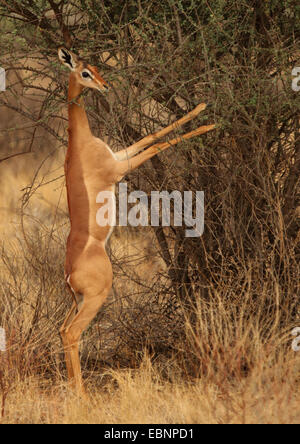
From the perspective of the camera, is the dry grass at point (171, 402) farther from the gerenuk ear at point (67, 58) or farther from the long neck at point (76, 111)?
the gerenuk ear at point (67, 58)

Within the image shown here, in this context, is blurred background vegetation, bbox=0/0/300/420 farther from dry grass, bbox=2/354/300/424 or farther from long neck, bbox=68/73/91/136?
dry grass, bbox=2/354/300/424

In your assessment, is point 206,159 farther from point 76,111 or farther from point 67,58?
point 67,58

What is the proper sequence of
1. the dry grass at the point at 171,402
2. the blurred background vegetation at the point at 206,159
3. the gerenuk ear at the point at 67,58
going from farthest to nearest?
the blurred background vegetation at the point at 206,159, the gerenuk ear at the point at 67,58, the dry grass at the point at 171,402

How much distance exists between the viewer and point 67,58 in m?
5.45

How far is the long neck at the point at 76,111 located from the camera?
544 centimetres

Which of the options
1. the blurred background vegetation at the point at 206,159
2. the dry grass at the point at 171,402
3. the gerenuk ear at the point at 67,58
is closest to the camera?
the dry grass at the point at 171,402

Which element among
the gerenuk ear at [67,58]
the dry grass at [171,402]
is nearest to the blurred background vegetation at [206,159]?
the gerenuk ear at [67,58]

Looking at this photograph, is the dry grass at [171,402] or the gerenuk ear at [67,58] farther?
the gerenuk ear at [67,58]

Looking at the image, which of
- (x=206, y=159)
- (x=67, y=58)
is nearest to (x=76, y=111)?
(x=67, y=58)

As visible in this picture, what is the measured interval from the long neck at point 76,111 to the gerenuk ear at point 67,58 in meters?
0.07

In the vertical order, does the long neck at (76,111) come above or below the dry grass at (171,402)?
above

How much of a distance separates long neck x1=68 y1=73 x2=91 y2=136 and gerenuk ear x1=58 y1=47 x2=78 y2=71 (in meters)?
0.07

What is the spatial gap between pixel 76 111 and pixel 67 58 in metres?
0.40
